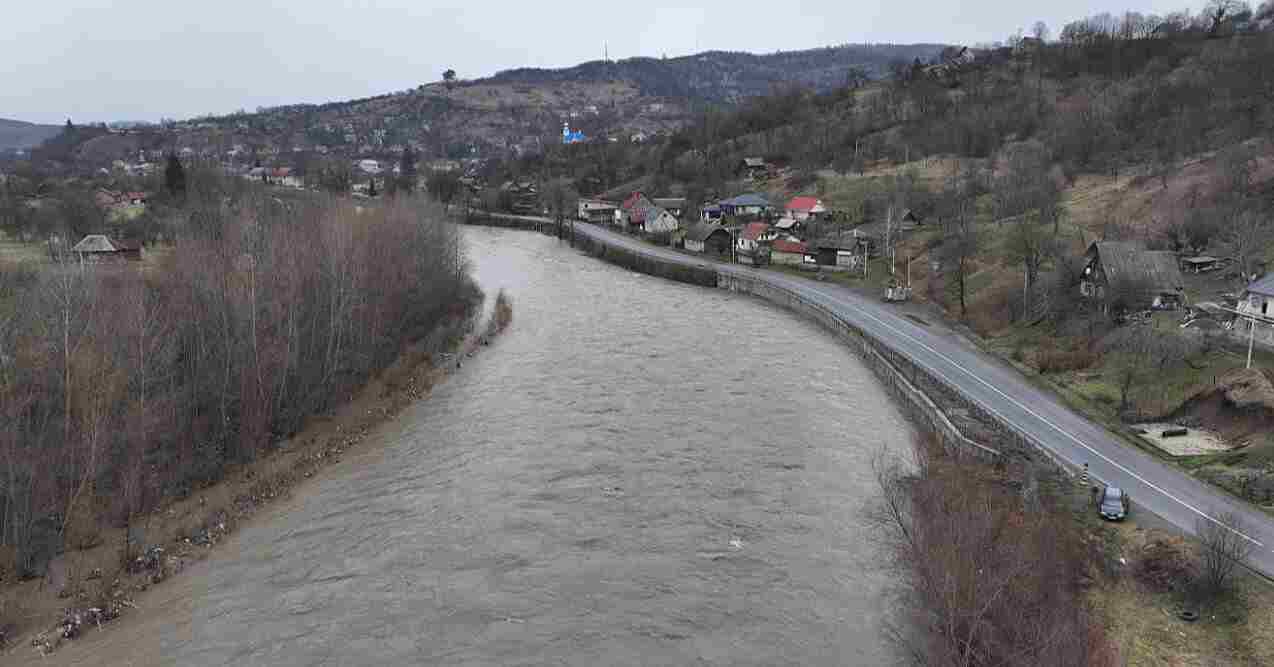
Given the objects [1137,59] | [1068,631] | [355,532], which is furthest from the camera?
[1137,59]

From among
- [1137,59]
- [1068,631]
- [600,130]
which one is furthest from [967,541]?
[600,130]

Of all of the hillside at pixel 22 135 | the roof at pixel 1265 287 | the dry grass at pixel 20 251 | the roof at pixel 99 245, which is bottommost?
the dry grass at pixel 20 251

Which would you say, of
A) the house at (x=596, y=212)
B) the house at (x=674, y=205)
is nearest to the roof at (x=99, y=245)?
the house at (x=674, y=205)

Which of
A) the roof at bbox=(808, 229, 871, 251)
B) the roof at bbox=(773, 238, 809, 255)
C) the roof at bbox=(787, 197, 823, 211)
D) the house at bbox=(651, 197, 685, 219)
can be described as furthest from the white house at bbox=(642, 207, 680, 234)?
the roof at bbox=(808, 229, 871, 251)

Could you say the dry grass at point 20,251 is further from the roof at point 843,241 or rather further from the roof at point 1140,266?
the roof at point 1140,266

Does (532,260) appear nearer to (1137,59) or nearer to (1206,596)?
(1206,596)
